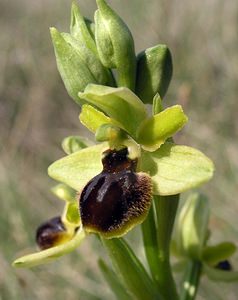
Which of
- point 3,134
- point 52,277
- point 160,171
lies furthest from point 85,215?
point 3,134

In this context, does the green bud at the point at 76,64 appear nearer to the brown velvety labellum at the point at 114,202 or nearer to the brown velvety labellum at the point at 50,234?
the brown velvety labellum at the point at 114,202

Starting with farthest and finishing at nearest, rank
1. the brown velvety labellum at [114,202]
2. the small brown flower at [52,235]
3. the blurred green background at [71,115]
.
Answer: the blurred green background at [71,115] < the small brown flower at [52,235] < the brown velvety labellum at [114,202]

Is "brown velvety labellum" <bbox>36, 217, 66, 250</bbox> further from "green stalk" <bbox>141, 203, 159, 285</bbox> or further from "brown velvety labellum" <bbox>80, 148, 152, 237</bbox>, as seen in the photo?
"brown velvety labellum" <bbox>80, 148, 152, 237</bbox>

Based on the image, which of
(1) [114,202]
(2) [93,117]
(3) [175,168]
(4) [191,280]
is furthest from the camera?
(4) [191,280]

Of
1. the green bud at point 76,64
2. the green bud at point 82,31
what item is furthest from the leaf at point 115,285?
the green bud at point 82,31

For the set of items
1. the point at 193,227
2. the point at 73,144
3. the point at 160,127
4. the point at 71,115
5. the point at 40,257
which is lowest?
the point at 71,115

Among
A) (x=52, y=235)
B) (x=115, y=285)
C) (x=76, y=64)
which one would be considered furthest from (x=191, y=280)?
(x=76, y=64)

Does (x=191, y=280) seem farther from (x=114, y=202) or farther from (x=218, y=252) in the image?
(x=114, y=202)
